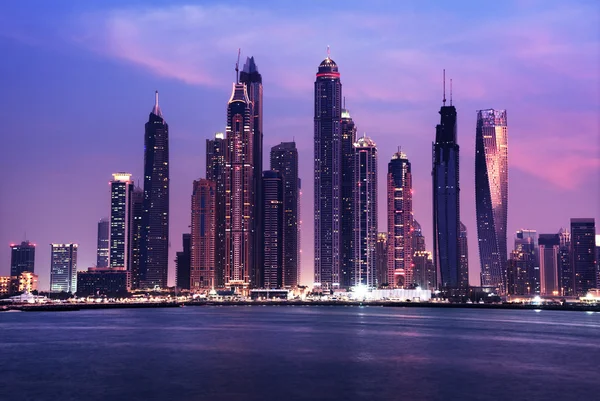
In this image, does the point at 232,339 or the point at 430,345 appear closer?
the point at 430,345

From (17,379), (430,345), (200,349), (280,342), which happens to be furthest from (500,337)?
(17,379)

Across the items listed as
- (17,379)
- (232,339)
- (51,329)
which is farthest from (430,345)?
(51,329)

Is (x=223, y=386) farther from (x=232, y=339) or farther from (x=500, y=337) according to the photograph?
(x=500, y=337)

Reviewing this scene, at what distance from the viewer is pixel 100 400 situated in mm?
56719

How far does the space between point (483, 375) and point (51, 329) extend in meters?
91.5

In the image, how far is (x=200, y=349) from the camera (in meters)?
94.0

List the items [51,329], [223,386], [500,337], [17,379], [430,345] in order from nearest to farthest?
[223,386]
[17,379]
[430,345]
[500,337]
[51,329]

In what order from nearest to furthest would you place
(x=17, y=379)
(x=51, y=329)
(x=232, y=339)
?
(x=17, y=379) < (x=232, y=339) < (x=51, y=329)

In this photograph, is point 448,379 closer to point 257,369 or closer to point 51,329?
point 257,369

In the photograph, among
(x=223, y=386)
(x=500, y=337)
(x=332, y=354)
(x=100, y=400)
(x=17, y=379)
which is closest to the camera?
(x=100, y=400)

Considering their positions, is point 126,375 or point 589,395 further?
point 126,375

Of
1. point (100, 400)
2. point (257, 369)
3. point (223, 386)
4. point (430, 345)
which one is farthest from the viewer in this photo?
point (430, 345)

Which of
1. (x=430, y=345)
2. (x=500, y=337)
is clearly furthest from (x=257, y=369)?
(x=500, y=337)

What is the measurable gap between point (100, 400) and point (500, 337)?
8094cm
